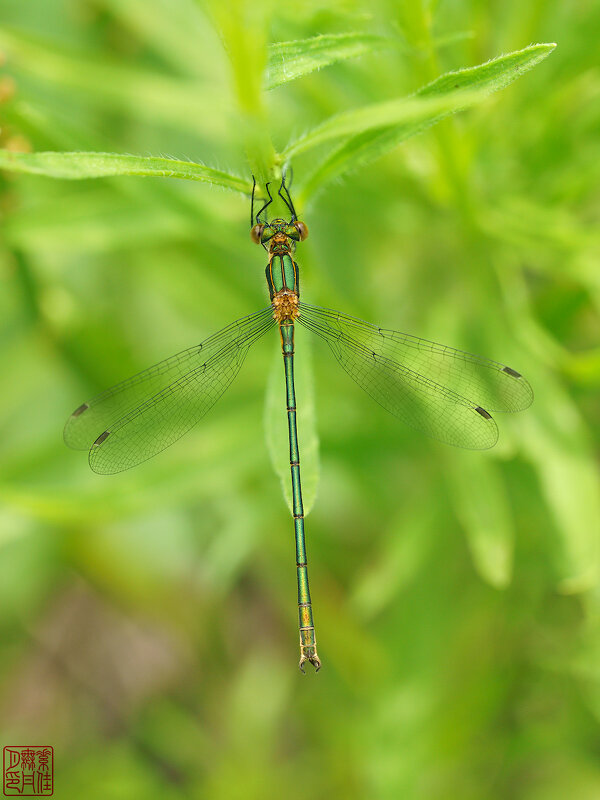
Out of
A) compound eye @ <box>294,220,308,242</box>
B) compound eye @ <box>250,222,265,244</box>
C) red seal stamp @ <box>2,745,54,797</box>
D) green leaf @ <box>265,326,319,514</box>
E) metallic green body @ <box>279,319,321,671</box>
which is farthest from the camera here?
red seal stamp @ <box>2,745,54,797</box>

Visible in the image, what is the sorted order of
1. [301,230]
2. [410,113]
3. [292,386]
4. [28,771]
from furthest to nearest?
[28,771] < [292,386] < [301,230] < [410,113]

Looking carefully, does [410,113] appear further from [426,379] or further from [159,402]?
[159,402]

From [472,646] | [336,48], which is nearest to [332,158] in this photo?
[336,48]

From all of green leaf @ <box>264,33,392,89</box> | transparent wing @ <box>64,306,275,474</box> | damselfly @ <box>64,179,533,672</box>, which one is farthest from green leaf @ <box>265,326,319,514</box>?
transparent wing @ <box>64,306,275,474</box>

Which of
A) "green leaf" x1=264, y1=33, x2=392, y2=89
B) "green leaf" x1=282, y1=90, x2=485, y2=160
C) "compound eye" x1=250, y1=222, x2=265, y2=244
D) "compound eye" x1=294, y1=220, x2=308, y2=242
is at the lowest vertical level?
"green leaf" x1=282, y1=90, x2=485, y2=160

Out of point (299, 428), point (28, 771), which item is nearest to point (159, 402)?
point (299, 428)

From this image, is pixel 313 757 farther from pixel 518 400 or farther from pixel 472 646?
pixel 518 400

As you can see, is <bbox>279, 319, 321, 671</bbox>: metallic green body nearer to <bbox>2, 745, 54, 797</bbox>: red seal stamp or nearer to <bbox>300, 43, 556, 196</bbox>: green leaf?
<bbox>300, 43, 556, 196</bbox>: green leaf
